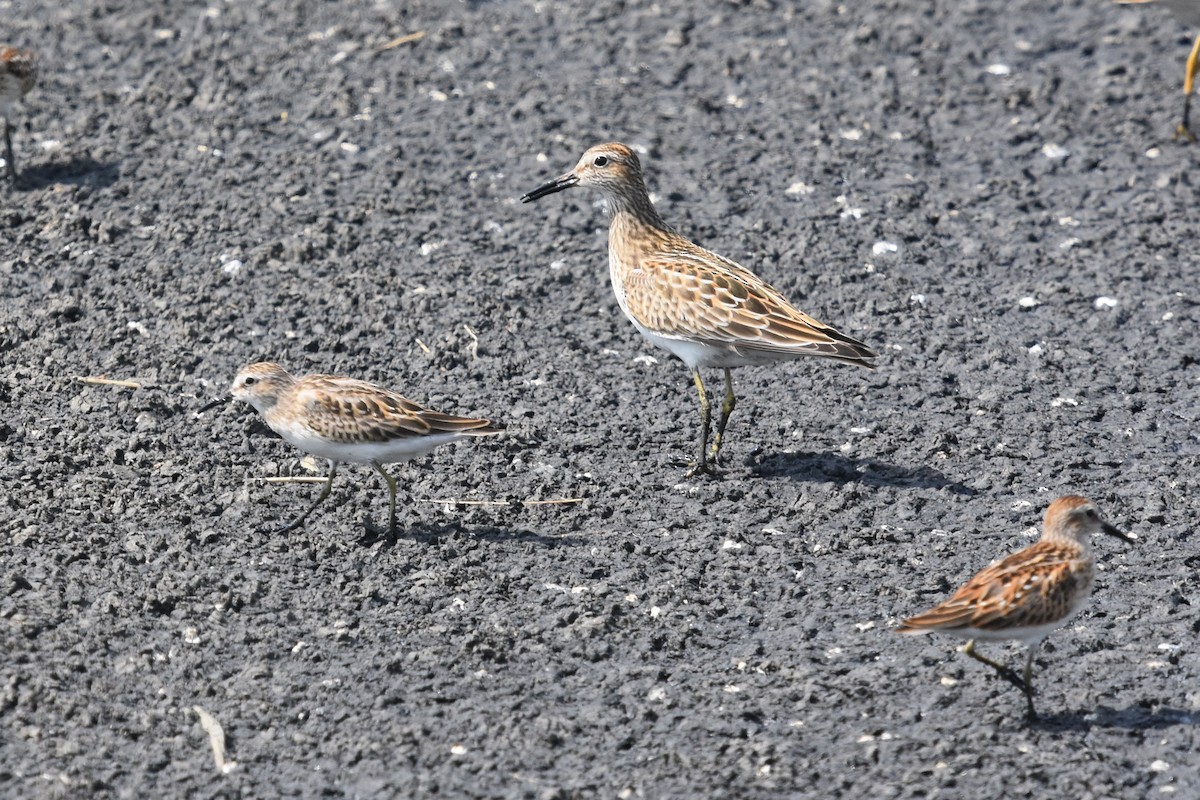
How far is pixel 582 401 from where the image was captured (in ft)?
28.7

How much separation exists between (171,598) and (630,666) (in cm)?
213

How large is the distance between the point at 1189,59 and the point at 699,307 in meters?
5.61

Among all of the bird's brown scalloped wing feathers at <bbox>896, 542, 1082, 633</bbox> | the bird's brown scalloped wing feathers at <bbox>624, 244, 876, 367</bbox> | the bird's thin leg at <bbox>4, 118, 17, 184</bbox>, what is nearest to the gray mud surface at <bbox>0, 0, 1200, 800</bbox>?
the bird's thin leg at <bbox>4, 118, 17, 184</bbox>

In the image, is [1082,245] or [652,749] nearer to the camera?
[652,749]

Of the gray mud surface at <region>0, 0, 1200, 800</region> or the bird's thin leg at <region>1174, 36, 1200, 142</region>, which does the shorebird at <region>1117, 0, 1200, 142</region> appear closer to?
the bird's thin leg at <region>1174, 36, 1200, 142</region>

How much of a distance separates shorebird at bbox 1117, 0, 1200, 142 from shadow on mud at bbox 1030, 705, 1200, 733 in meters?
6.36

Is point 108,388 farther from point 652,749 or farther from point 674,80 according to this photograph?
point 674,80

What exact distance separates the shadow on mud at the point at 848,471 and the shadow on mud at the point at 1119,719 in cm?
185

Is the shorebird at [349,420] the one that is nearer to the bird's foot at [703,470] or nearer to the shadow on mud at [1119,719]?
the bird's foot at [703,470]

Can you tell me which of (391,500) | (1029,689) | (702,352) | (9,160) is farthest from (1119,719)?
(9,160)

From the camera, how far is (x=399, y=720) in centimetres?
619

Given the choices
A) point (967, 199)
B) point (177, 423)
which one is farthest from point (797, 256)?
point (177, 423)

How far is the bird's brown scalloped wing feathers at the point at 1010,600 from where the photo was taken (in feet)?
19.2

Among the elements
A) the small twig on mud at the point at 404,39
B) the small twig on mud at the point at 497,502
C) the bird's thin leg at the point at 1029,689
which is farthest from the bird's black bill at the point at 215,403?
the small twig on mud at the point at 404,39
